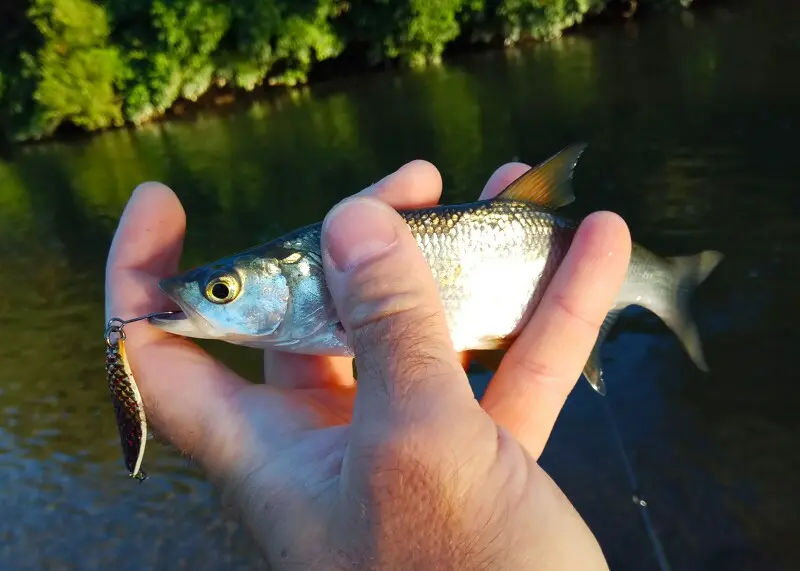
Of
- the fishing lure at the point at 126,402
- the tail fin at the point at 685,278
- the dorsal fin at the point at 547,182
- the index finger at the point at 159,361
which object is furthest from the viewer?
the tail fin at the point at 685,278

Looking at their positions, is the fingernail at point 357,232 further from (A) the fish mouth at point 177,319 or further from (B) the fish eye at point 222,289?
(A) the fish mouth at point 177,319

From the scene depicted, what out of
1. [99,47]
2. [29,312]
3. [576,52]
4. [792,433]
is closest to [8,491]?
[29,312]

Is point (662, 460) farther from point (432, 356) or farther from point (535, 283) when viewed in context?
point (432, 356)

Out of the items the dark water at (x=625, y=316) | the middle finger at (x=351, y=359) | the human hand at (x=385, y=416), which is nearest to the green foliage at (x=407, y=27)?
the dark water at (x=625, y=316)

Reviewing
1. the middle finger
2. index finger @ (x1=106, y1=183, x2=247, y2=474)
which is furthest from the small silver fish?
the middle finger

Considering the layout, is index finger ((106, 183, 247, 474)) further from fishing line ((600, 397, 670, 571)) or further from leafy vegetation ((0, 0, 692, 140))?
leafy vegetation ((0, 0, 692, 140))

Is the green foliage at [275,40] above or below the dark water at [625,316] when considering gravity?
above
